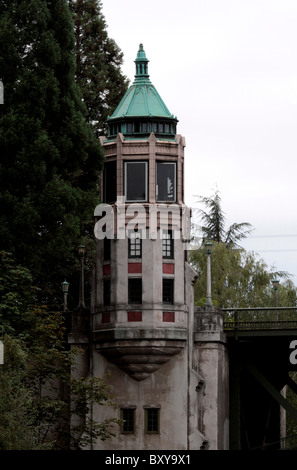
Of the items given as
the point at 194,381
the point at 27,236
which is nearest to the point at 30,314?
the point at 27,236

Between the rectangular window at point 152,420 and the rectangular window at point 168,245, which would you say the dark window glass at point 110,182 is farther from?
the rectangular window at point 152,420

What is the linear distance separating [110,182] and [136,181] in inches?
64.0

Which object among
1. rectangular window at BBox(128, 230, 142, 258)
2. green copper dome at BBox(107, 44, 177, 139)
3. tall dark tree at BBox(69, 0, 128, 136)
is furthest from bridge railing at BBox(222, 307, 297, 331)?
tall dark tree at BBox(69, 0, 128, 136)

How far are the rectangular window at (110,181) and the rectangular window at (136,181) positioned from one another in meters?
0.80

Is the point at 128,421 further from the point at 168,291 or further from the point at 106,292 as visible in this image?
the point at 168,291

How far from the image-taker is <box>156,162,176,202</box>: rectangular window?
2958 inches

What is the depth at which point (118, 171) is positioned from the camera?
75125 millimetres

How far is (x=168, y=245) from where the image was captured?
7519 centimetres

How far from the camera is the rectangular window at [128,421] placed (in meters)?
74.3

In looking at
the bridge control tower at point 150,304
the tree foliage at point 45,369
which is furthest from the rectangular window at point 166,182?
the tree foliage at point 45,369

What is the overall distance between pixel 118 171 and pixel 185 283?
6114 millimetres

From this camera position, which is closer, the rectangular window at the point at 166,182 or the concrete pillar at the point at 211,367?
the rectangular window at the point at 166,182

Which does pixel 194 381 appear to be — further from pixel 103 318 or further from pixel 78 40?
pixel 78 40

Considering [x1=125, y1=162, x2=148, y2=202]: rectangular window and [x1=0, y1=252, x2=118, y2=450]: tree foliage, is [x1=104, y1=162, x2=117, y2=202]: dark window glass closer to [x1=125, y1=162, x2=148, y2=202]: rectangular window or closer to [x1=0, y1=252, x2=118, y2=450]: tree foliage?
[x1=125, y1=162, x2=148, y2=202]: rectangular window
